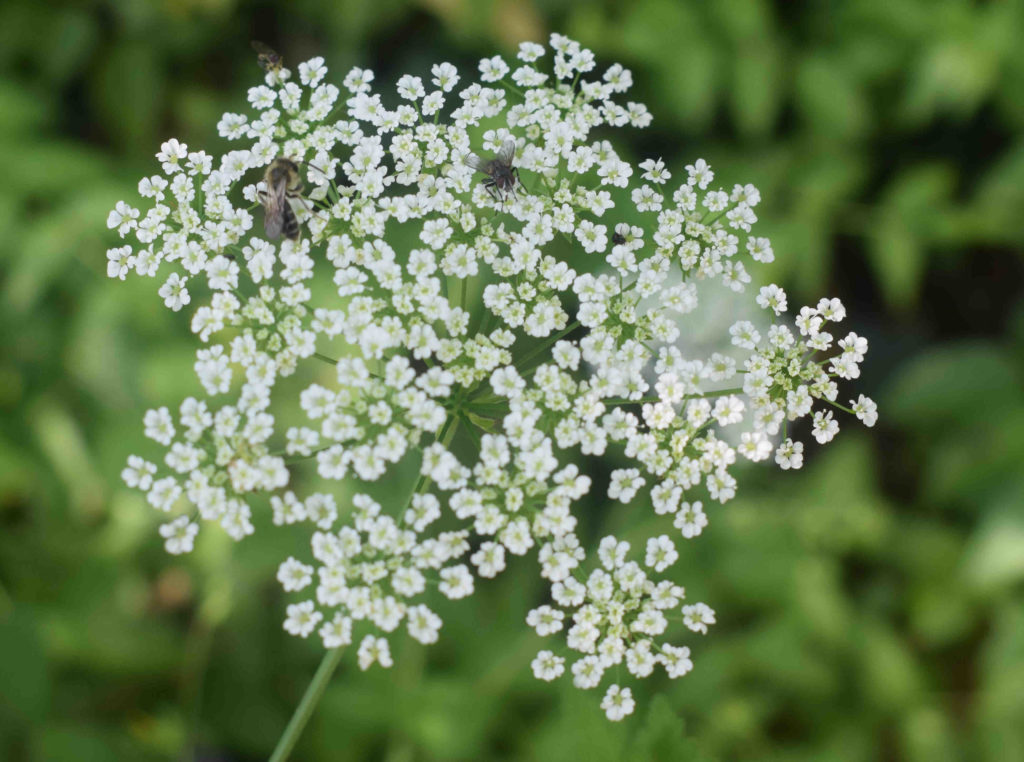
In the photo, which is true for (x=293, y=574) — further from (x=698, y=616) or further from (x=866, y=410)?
(x=866, y=410)

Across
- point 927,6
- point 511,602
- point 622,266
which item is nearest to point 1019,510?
point 511,602

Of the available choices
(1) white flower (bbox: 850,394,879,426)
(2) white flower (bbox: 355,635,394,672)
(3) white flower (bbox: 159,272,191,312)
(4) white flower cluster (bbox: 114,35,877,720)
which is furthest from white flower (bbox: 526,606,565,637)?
(3) white flower (bbox: 159,272,191,312)

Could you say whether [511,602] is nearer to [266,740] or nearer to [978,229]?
[266,740]

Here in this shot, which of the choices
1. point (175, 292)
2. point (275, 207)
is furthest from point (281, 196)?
point (175, 292)

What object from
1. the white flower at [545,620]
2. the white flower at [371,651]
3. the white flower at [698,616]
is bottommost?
the white flower at [371,651]

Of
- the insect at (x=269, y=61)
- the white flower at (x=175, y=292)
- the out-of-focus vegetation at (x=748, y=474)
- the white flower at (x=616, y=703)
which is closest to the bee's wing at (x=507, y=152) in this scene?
the insect at (x=269, y=61)

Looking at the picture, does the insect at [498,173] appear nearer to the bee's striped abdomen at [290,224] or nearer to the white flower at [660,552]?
the bee's striped abdomen at [290,224]
